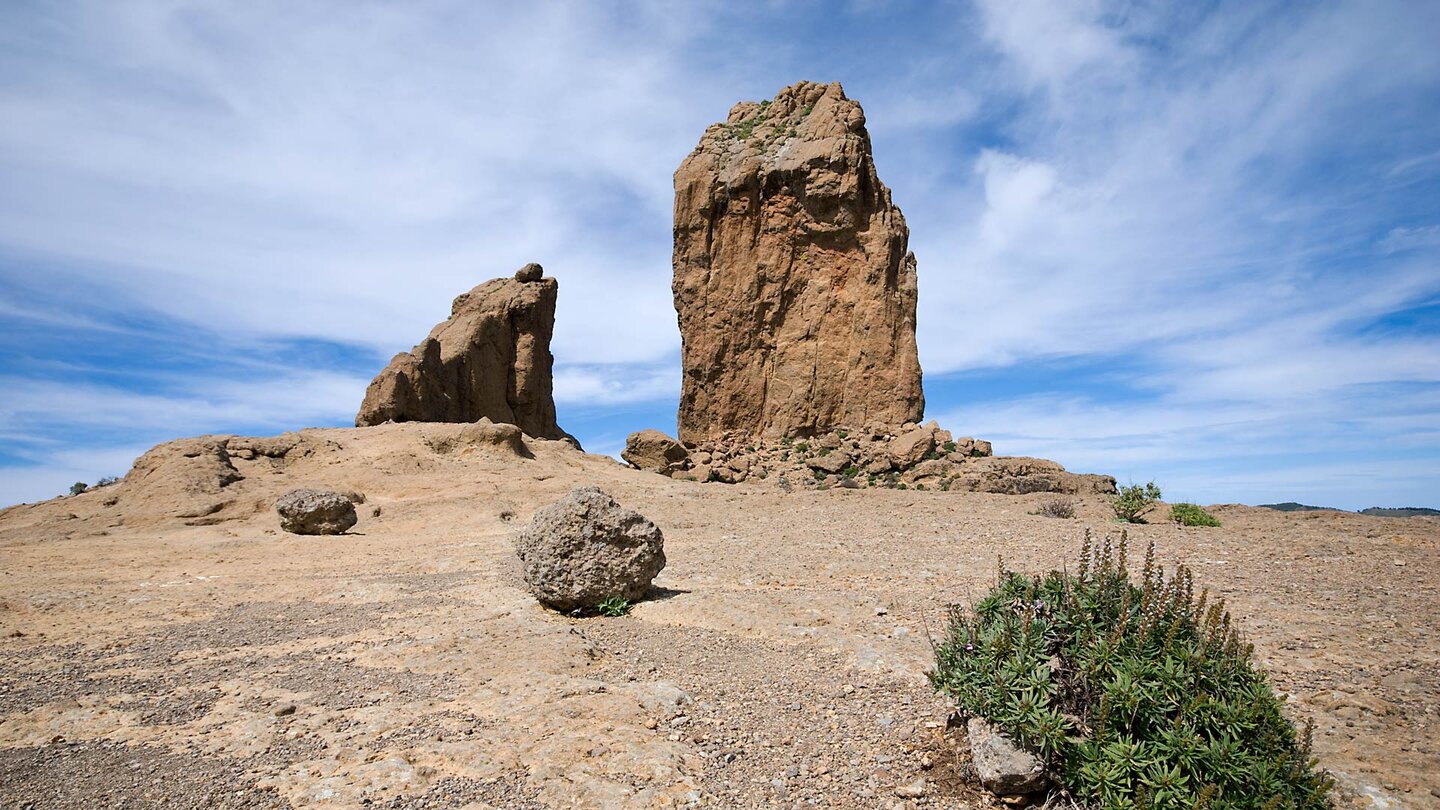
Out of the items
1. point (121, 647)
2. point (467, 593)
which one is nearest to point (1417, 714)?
point (467, 593)

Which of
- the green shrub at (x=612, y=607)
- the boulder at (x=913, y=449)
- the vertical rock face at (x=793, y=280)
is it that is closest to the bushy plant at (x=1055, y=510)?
the boulder at (x=913, y=449)

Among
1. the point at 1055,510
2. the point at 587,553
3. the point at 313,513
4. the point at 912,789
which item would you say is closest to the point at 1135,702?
the point at 912,789

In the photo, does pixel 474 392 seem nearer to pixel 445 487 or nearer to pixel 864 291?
pixel 445 487

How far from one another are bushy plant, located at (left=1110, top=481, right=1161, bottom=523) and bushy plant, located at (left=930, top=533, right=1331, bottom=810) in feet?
30.4

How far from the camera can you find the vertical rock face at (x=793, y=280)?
23266 millimetres

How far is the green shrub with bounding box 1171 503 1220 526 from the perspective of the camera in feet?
37.8

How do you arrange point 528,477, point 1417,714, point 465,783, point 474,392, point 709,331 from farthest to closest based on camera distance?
point 474,392
point 709,331
point 528,477
point 1417,714
point 465,783

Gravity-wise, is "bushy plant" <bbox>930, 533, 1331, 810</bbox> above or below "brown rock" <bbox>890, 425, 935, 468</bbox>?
below

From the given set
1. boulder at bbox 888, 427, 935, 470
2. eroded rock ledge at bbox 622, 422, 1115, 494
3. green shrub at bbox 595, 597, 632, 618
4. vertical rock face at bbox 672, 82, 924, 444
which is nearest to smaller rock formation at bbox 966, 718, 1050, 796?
green shrub at bbox 595, 597, 632, 618

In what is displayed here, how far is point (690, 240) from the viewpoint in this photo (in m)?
26.0

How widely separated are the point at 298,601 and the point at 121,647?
1839 millimetres

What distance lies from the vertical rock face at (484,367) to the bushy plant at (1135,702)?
22.6m

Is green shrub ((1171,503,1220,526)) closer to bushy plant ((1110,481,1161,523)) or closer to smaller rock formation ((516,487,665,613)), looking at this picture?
bushy plant ((1110,481,1161,523))

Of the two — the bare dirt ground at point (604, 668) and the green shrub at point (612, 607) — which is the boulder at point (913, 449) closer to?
the bare dirt ground at point (604, 668)
